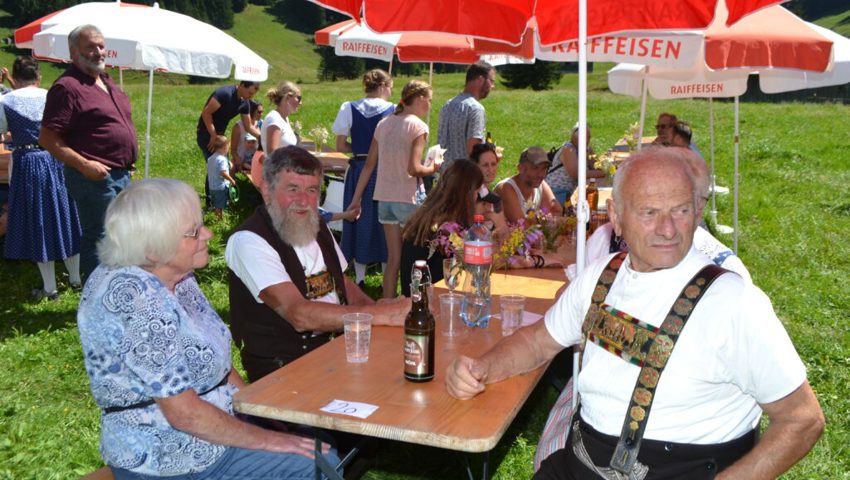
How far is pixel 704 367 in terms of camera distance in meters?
2.19

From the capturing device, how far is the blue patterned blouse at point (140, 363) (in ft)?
7.78

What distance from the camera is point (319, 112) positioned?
22000mm

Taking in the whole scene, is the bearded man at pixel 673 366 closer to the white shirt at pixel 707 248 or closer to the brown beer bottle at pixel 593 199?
the white shirt at pixel 707 248

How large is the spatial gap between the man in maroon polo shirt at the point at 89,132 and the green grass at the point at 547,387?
3.19 ft

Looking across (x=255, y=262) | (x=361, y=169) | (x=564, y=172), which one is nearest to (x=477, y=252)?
(x=255, y=262)

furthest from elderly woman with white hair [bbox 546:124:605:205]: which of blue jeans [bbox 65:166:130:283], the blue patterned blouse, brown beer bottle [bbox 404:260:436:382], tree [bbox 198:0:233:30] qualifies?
tree [bbox 198:0:233:30]

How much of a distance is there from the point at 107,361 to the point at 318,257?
1.35 m

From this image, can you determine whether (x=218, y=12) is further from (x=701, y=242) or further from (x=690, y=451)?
(x=690, y=451)

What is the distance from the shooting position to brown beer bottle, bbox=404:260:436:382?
2500 mm

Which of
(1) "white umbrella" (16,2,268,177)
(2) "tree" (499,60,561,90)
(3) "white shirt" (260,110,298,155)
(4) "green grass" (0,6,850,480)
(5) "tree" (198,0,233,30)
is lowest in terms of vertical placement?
(4) "green grass" (0,6,850,480)

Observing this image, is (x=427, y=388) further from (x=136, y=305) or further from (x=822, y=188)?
(x=822, y=188)

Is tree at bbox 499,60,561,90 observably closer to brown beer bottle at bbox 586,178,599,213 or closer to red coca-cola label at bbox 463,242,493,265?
brown beer bottle at bbox 586,178,599,213

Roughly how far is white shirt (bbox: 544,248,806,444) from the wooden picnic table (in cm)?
30

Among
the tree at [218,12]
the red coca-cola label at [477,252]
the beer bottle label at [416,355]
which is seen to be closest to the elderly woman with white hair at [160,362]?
the beer bottle label at [416,355]
